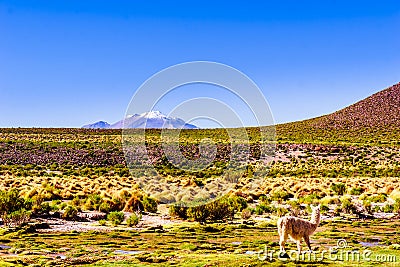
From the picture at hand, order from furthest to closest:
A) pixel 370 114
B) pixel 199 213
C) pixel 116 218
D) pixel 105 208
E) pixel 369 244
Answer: pixel 370 114, pixel 105 208, pixel 199 213, pixel 116 218, pixel 369 244

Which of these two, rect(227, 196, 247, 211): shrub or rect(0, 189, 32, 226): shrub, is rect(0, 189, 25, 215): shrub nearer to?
rect(0, 189, 32, 226): shrub

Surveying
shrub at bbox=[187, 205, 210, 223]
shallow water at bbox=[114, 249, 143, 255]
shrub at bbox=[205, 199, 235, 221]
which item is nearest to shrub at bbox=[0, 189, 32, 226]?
shallow water at bbox=[114, 249, 143, 255]

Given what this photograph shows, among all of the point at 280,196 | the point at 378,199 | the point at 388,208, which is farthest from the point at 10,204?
the point at 378,199

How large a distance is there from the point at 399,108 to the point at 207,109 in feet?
280

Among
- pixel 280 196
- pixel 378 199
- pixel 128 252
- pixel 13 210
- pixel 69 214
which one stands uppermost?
pixel 378 199

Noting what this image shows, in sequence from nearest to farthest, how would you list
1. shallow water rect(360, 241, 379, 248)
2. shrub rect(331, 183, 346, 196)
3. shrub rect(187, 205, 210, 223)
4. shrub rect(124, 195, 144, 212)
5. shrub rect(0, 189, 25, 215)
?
1. shallow water rect(360, 241, 379, 248)
2. shrub rect(0, 189, 25, 215)
3. shrub rect(187, 205, 210, 223)
4. shrub rect(124, 195, 144, 212)
5. shrub rect(331, 183, 346, 196)

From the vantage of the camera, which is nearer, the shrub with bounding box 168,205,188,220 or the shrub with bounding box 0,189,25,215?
the shrub with bounding box 0,189,25,215

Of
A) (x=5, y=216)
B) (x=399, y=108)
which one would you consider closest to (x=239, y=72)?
(x=5, y=216)

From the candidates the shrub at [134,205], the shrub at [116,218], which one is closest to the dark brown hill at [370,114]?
the shrub at [134,205]

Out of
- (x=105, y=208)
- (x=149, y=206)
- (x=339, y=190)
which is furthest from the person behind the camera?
(x=339, y=190)


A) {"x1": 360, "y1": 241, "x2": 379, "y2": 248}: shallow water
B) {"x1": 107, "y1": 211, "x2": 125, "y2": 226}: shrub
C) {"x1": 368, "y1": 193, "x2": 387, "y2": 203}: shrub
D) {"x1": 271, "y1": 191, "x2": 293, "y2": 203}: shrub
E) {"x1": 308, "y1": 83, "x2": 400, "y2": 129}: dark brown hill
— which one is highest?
{"x1": 308, "y1": 83, "x2": 400, "y2": 129}: dark brown hill

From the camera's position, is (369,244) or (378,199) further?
(378,199)

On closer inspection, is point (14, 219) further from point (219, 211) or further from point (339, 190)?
point (339, 190)

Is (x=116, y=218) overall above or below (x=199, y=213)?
below
